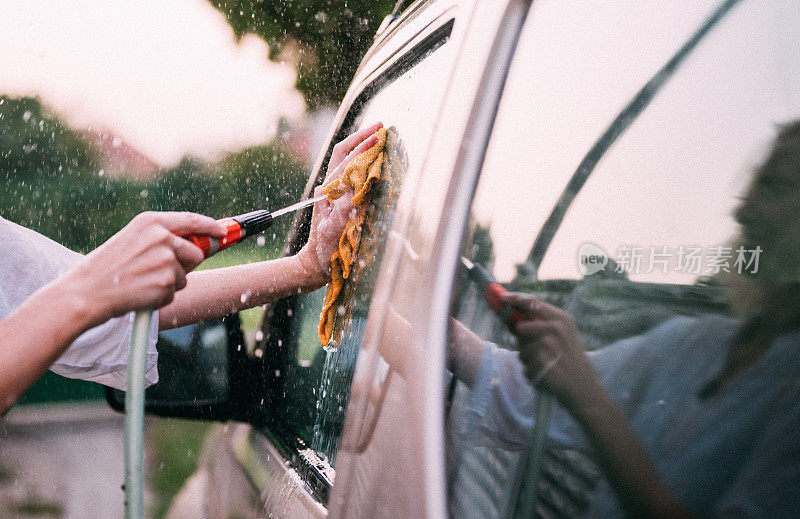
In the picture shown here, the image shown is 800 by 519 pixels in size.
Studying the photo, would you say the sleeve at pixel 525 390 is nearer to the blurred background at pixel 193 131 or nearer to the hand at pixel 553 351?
the hand at pixel 553 351

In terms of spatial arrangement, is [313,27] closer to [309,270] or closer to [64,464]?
[64,464]

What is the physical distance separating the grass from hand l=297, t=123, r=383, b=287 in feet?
10.7

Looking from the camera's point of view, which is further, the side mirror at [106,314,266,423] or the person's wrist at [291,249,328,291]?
the side mirror at [106,314,266,423]

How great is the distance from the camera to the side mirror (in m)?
1.98

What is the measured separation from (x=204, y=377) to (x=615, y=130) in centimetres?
175

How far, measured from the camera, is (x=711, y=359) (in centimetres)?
59

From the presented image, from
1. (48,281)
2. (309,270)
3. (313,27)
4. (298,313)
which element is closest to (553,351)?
(309,270)

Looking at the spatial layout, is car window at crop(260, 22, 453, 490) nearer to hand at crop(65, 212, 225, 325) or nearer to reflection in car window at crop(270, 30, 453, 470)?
reflection in car window at crop(270, 30, 453, 470)

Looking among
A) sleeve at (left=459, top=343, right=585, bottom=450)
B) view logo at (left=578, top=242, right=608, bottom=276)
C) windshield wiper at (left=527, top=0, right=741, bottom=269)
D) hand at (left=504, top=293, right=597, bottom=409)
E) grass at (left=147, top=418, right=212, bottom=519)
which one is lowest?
grass at (left=147, top=418, right=212, bottom=519)

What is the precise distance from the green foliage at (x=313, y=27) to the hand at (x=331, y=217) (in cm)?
855

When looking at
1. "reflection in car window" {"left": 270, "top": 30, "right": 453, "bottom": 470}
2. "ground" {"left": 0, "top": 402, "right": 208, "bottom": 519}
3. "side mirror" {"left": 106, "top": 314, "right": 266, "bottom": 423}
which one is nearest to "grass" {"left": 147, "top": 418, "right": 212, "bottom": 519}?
"ground" {"left": 0, "top": 402, "right": 208, "bottom": 519}

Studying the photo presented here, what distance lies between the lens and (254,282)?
1650 millimetres

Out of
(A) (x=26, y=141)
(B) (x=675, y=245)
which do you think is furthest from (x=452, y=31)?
(A) (x=26, y=141)

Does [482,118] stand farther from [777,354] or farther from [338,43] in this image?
[338,43]
